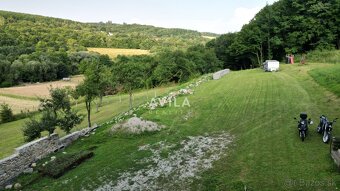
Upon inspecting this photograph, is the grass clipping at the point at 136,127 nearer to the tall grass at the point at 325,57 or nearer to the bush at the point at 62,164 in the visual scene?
the bush at the point at 62,164

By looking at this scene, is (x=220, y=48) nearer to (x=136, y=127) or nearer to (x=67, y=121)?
(x=67, y=121)

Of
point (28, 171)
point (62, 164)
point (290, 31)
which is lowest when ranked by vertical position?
point (28, 171)

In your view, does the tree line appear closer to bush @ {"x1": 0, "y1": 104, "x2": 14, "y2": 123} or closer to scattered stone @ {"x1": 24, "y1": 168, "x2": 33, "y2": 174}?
bush @ {"x1": 0, "y1": 104, "x2": 14, "y2": 123}

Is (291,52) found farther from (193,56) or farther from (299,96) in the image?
(299,96)

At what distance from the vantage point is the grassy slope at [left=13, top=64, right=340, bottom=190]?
1331 cm

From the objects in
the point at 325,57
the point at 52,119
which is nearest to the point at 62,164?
the point at 52,119

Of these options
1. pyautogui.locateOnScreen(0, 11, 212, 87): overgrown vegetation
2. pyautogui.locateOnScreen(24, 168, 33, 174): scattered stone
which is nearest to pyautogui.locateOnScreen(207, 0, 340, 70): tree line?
pyautogui.locateOnScreen(0, 11, 212, 87): overgrown vegetation

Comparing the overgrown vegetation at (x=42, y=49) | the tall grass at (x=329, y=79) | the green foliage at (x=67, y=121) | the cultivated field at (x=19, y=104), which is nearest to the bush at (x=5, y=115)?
the cultivated field at (x=19, y=104)

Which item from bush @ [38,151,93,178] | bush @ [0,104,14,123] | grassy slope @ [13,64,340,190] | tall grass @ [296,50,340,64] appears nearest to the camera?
grassy slope @ [13,64,340,190]

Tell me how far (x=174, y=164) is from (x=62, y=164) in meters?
6.93

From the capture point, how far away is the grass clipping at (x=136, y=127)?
76.2ft

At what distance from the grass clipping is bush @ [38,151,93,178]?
4.53 m

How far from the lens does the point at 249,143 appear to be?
59.4 feet

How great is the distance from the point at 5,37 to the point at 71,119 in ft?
371
